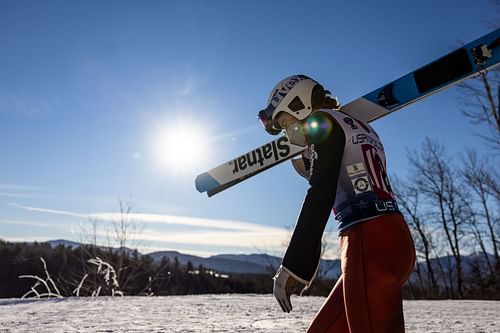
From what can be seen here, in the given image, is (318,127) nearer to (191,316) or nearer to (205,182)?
(205,182)

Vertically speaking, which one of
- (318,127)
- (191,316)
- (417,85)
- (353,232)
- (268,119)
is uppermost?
(417,85)

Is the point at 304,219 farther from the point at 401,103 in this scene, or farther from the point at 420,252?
the point at 420,252

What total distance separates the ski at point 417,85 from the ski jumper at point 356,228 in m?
0.73

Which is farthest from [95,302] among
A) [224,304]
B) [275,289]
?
[275,289]

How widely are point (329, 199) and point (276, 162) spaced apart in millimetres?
1089

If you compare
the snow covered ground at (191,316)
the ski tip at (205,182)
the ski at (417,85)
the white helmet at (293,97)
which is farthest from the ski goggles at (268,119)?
the snow covered ground at (191,316)

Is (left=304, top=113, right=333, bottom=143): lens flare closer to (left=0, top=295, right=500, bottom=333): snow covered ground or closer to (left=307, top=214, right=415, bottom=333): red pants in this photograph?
(left=307, top=214, right=415, bottom=333): red pants

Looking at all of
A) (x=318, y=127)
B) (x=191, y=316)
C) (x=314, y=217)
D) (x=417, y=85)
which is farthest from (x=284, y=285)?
(x=191, y=316)

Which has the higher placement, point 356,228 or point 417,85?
point 417,85

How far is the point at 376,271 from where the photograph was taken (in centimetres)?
127

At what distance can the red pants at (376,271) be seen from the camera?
1244mm

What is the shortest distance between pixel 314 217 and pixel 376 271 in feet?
0.84

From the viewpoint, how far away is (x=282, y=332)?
3.53 meters

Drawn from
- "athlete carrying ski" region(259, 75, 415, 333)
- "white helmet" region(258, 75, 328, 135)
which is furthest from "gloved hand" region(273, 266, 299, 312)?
"white helmet" region(258, 75, 328, 135)
